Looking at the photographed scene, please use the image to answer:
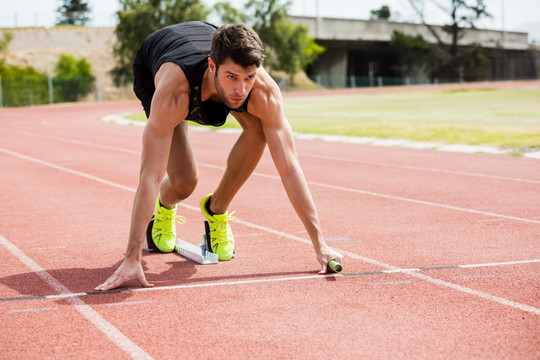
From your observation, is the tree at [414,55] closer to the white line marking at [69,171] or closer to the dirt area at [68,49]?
the dirt area at [68,49]

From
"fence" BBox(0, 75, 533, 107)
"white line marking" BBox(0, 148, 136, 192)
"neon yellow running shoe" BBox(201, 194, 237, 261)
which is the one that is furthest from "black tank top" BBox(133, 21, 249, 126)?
"fence" BBox(0, 75, 533, 107)

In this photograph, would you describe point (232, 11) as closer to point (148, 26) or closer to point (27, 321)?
point (148, 26)

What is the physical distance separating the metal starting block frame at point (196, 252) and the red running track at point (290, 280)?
0.35 ft

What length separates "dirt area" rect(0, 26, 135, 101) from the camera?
53875 millimetres

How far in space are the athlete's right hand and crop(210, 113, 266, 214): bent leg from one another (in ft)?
3.74

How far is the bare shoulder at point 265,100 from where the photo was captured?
4.62m

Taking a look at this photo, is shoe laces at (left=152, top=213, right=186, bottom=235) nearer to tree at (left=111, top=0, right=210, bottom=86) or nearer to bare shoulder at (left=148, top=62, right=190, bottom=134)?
bare shoulder at (left=148, top=62, right=190, bottom=134)

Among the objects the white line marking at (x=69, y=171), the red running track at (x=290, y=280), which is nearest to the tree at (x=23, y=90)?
the white line marking at (x=69, y=171)

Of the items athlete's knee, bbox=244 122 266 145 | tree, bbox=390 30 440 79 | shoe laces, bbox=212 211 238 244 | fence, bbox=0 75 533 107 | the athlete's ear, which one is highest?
tree, bbox=390 30 440 79

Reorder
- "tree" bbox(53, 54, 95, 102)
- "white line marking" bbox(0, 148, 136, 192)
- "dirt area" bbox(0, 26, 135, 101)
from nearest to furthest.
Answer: "white line marking" bbox(0, 148, 136, 192), "tree" bbox(53, 54, 95, 102), "dirt area" bbox(0, 26, 135, 101)

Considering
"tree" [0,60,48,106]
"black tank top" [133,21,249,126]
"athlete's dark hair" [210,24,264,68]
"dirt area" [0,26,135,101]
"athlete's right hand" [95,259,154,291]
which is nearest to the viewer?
"athlete's dark hair" [210,24,264,68]

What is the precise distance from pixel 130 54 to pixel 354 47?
24.1 m

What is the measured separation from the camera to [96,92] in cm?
5175

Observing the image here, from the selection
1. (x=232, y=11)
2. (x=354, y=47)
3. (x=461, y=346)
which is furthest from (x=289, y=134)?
(x=354, y=47)
